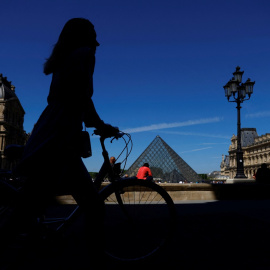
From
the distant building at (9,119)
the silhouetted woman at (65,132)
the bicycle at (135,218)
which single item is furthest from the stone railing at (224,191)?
the distant building at (9,119)

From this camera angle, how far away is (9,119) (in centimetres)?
6931

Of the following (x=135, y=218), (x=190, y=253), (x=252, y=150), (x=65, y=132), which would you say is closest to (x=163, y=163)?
(x=190, y=253)

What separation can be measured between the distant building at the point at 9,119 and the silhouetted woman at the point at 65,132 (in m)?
61.9

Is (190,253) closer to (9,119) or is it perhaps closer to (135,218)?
(135,218)

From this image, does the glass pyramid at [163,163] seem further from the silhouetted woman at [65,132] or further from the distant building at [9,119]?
the distant building at [9,119]

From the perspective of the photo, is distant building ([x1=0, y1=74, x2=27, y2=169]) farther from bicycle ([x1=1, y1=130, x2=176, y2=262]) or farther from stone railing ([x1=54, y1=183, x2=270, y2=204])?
bicycle ([x1=1, y1=130, x2=176, y2=262])

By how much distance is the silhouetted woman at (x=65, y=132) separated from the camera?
181cm

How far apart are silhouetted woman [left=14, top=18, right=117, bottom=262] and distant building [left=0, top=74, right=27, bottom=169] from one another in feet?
203

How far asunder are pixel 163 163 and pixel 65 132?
1617 inches

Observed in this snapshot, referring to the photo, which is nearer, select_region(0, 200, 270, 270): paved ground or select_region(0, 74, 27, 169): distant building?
select_region(0, 200, 270, 270): paved ground

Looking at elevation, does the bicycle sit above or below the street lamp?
below

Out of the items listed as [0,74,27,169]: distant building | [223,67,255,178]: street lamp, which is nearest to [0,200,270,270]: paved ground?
[223,67,255,178]: street lamp

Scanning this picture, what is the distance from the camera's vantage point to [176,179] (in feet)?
144

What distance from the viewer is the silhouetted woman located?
5.93ft
